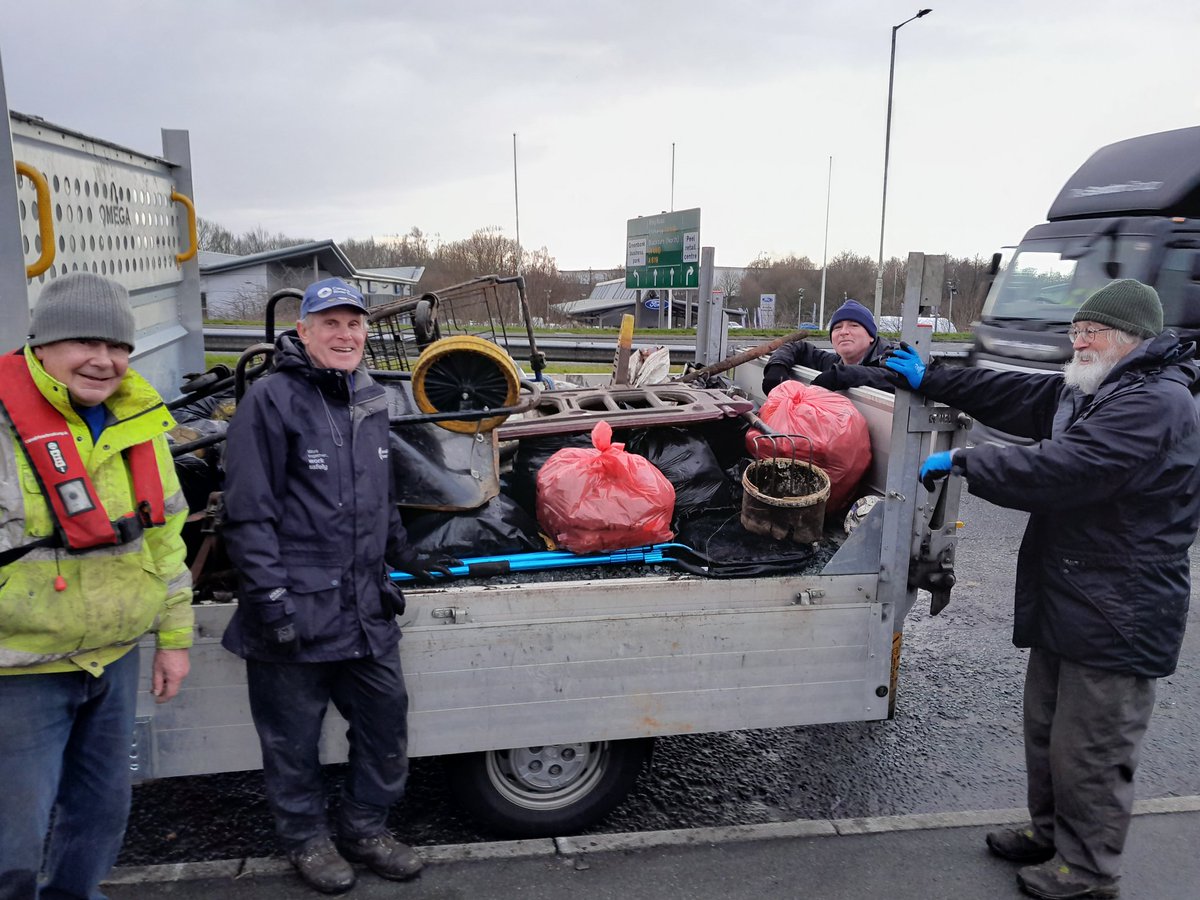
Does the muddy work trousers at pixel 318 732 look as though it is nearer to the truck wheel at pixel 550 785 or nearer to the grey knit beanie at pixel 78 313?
the truck wheel at pixel 550 785

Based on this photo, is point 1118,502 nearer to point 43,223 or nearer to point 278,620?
point 278,620

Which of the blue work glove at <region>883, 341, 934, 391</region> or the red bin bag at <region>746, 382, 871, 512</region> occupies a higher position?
the blue work glove at <region>883, 341, 934, 391</region>

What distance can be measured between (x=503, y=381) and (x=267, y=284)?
31.6 meters

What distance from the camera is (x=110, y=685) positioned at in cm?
221

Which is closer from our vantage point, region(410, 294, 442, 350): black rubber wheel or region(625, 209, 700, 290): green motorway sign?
region(410, 294, 442, 350): black rubber wheel

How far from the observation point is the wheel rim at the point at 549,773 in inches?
118

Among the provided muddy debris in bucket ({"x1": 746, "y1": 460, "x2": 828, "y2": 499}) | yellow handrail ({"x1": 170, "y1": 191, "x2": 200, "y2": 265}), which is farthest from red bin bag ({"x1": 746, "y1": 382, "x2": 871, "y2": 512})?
yellow handrail ({"x1": 170, "y1": 191, "x2": 200, "y2": 265})

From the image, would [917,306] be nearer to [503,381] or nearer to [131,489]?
[503,381]

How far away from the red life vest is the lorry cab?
9.84 m

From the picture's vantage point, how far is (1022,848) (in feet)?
9.89

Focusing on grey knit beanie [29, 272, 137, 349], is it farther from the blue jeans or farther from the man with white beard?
the man with white beard

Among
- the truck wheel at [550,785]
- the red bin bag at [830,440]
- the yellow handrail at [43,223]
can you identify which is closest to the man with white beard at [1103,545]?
the red bin bag at [830,440]

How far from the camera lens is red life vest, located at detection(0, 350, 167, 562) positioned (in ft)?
6.43

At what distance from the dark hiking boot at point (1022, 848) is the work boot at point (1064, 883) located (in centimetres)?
16
